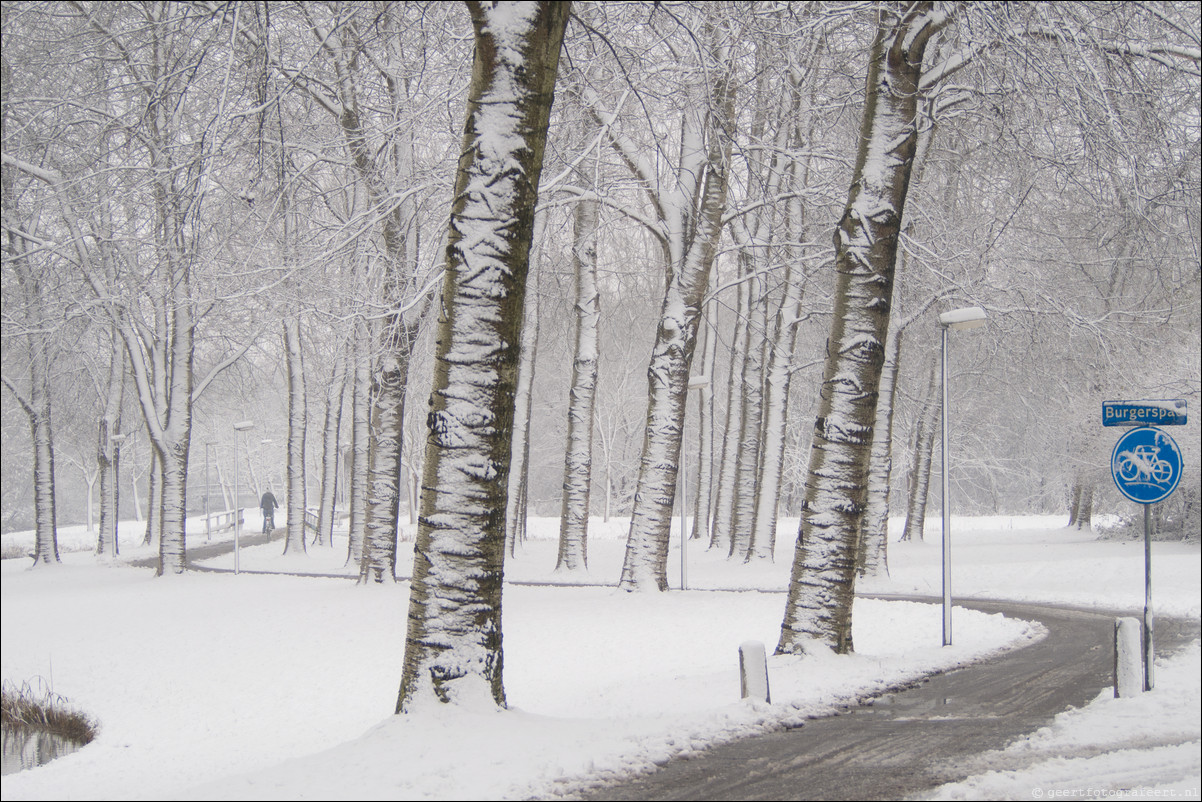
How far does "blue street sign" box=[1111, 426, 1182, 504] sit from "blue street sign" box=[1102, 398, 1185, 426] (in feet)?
0.28

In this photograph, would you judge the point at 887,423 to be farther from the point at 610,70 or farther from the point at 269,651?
the point at 269,651

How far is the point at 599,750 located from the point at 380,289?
8990 millimetres

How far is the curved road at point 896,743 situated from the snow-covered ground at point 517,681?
0.23 meters

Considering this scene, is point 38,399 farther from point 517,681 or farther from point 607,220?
point 517,681

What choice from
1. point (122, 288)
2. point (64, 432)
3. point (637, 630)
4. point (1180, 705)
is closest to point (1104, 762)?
point (1180, 705)

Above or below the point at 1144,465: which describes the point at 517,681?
below

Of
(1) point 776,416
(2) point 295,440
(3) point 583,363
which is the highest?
(3) point 583,363

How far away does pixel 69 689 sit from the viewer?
11.2m

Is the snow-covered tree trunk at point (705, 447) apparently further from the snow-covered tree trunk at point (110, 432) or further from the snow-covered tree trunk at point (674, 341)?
the snow-covered tree trunk at point (110, 432)

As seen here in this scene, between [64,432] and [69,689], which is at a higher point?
[64,432]

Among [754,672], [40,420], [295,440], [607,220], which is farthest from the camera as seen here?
[295,440]

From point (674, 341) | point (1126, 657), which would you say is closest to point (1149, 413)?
point (1126, 657)

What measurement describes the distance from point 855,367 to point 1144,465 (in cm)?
259

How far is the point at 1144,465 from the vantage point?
7828 mm
